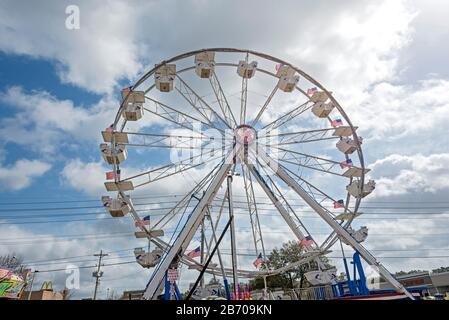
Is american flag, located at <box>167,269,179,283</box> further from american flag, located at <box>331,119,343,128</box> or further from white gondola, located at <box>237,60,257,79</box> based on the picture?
american flag, located at <box>331,119,343,128</box>

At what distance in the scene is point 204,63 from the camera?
17297 mm

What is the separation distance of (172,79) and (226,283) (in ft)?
36.0

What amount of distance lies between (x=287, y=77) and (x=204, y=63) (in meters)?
4.99

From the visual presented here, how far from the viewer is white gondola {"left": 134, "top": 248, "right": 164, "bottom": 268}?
15406 millimetres

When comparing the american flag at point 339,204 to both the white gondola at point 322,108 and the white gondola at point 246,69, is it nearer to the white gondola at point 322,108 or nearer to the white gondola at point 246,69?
the white gondola at point 322,108

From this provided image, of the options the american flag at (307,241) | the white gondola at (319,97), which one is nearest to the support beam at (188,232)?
the american flag at (307,241)

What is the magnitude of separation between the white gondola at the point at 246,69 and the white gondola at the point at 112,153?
311 inches

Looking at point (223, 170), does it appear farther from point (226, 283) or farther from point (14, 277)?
point (14, 277)

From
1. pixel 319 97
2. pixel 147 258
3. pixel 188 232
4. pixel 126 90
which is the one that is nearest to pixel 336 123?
pixel 319 97

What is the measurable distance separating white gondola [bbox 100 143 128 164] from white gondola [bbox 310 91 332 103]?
1151cm

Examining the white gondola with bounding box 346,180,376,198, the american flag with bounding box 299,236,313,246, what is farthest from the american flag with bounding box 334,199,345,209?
the american flag with bounding box 299,236,313,246

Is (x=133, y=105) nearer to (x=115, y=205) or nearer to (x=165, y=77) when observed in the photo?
(x=165, y=77)

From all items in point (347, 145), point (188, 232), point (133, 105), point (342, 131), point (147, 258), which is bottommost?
point (147, 258)

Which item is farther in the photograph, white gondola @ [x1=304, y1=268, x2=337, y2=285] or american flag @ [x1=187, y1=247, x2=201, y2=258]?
white gondola @ [x1=304, y1=268, x2=337, y2=285]
